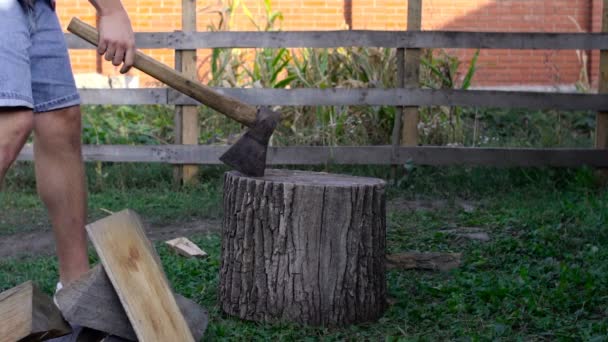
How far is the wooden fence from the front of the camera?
22.0ft

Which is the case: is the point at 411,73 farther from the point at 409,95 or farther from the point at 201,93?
the point at 201,93

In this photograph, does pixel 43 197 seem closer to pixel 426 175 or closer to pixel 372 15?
pixel 426 175

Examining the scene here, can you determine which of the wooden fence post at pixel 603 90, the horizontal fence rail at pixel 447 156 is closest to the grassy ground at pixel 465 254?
the horizontal fence rail at pixel 447 156

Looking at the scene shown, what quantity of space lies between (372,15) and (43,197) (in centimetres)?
1065

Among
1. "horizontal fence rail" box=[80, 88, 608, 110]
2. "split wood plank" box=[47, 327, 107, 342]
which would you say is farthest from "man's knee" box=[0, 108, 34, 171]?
"horizontal fence rail" box=[80, 88, 608, 110]

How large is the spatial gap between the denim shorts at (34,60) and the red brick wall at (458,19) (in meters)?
9.44

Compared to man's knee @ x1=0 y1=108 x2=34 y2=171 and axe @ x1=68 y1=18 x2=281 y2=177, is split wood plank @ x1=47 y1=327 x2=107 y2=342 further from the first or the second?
axe @ x1=68 y1=18 x2=281 y2=177

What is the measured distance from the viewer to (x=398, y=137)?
6.88 meters

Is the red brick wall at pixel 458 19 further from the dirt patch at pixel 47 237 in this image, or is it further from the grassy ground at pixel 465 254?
the dirt patch at pixel 47 237

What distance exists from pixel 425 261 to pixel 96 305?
78.9 inches

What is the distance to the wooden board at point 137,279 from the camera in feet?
9.27

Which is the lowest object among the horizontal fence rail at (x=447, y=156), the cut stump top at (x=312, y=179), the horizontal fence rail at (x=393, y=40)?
the horizontal fence rail at (x=447, y=156)

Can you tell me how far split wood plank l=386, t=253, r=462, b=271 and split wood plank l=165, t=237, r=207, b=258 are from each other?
3.43 feet

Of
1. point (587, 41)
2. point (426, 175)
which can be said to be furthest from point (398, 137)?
point (587, 41)
